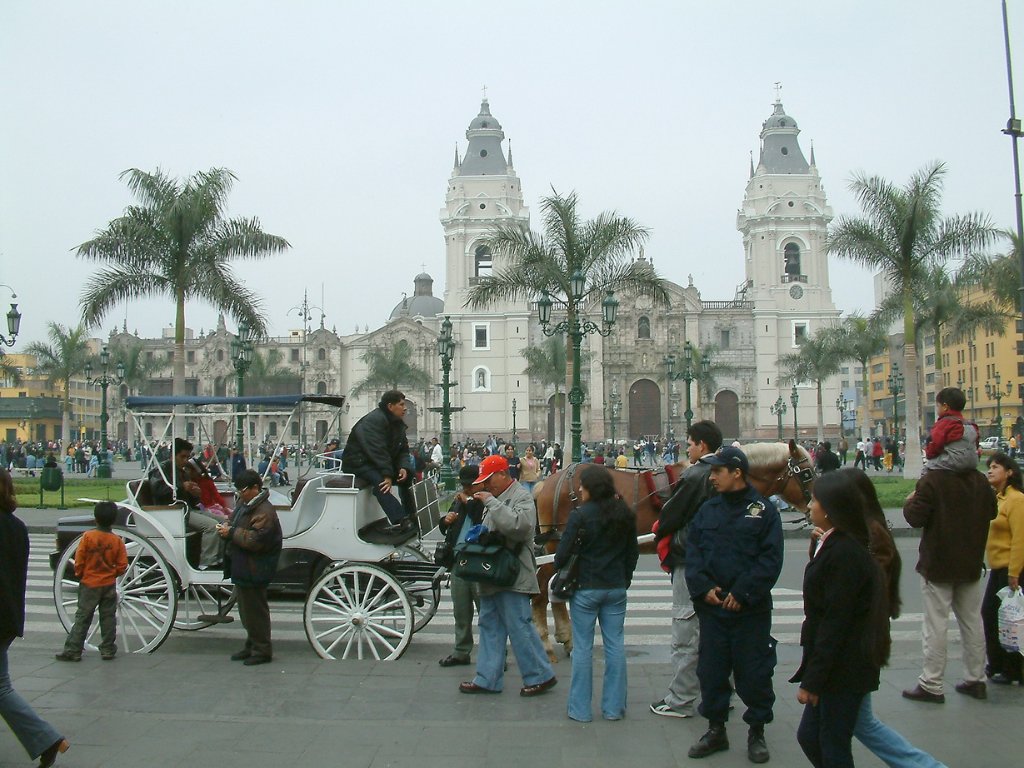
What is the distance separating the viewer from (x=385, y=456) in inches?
296

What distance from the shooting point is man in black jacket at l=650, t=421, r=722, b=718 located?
5719 millimetres

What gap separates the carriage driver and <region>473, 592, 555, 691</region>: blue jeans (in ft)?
8.91

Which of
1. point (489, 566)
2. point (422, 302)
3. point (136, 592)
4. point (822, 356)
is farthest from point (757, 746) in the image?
point (422, 302)

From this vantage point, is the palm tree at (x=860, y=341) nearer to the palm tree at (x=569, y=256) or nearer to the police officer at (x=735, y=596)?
the palm tree at (x=569, y=256)

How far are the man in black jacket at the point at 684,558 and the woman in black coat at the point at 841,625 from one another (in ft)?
4.83

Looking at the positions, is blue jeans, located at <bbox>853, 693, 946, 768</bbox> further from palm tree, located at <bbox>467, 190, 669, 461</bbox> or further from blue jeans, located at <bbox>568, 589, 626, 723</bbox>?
palm tree, located at <bbox>467, 190, 669, 461</bbox>

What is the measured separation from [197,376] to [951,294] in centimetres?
6209

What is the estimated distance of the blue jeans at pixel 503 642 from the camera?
6.27 m

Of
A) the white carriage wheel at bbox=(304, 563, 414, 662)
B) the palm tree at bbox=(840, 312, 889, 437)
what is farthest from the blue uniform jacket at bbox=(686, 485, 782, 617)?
the palm tree at bbox=(840, 312, 889, 437)

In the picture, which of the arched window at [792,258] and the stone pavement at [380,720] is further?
the arched window at [792,258]

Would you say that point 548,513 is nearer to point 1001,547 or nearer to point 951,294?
point 1001,547

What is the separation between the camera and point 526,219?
6806 cm

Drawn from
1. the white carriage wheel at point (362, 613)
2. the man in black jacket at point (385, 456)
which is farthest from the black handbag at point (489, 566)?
the man in black jacket at point (385, 456)

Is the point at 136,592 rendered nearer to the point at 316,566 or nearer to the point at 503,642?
the point at 316,566
